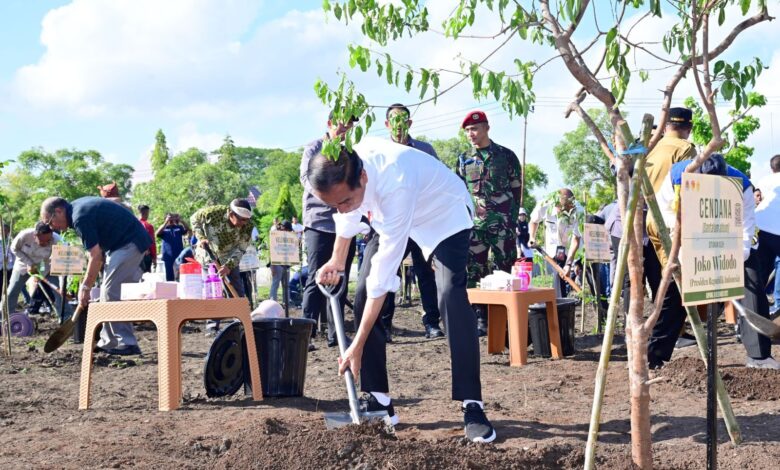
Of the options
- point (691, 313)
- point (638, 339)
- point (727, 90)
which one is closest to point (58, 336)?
point (691, 313)

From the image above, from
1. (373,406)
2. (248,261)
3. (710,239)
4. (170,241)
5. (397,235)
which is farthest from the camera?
(170,241)

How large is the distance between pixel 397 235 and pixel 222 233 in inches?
244

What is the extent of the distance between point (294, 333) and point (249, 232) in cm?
453

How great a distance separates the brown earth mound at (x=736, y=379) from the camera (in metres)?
5.58

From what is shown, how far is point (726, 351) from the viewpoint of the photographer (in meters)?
7.77

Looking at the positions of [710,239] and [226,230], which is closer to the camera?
[710,239]

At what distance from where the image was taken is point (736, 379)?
5.84 m

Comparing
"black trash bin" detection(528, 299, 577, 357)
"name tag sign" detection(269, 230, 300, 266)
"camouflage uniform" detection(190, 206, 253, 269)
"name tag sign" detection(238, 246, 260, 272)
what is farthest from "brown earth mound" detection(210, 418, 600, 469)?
"name tag sign" detection(238, 246, 260, 272)

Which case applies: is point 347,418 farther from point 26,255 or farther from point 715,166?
point 26,255

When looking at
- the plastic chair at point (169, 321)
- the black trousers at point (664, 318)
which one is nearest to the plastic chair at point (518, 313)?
the black trousers at point (664, 318)

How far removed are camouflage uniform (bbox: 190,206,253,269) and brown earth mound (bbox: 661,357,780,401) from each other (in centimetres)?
550

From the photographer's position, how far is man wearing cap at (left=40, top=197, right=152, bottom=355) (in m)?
7.67

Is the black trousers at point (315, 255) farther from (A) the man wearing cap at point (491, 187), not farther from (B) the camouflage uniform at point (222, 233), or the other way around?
(B) the camouflage uniform at point (222, 233)

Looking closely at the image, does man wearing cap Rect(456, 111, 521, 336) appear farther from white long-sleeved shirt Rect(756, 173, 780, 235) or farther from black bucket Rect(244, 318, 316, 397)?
black bucket Rect(244, 318, 316, 397)
